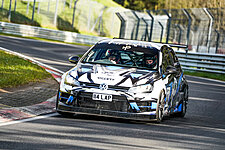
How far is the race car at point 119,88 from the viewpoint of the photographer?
8.87 metres

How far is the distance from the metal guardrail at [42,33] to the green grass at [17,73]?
23.5 m

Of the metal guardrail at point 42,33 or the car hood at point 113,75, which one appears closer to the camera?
the car hood at point 113,75

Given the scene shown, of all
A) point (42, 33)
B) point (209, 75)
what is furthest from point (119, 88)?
point (42, 33)

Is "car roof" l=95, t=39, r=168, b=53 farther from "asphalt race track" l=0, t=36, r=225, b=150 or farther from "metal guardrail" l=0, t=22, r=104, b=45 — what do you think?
"metal guardrail" l=0, t=22, r=104, b=45

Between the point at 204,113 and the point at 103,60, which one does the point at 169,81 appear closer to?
the point at 103,60

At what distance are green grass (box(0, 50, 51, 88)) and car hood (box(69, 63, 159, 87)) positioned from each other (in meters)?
3.16

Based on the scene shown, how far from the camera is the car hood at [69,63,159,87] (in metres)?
8.96

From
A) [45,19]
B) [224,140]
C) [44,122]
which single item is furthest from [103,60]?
[45,19]

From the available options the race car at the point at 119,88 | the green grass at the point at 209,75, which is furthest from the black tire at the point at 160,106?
the green grass at the point at 209,75

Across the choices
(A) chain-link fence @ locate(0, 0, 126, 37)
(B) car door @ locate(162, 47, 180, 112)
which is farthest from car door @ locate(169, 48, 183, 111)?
(A) chain-link fence @ locate(0, 0, 126, 37)

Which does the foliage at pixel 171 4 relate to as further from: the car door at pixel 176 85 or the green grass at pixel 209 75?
the car door at pixel 176 85

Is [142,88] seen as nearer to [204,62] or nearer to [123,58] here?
[123,58]

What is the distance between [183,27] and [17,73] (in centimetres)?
1811

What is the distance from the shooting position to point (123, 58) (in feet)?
33.3
